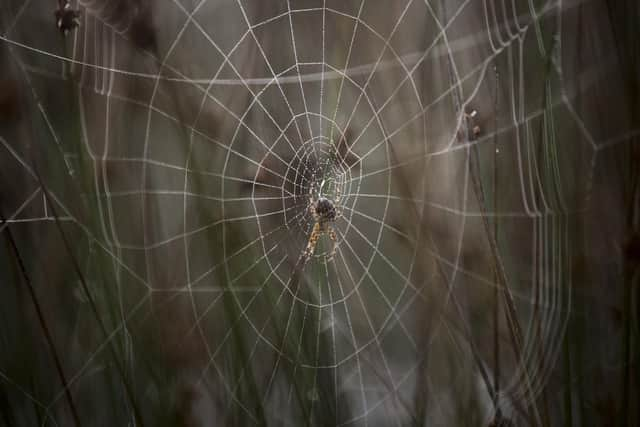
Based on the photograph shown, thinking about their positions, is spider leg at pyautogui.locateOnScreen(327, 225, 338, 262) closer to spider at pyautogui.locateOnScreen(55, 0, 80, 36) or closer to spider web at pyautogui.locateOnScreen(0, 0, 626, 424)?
spider web at pyautogui.locateOnScreen(0, 0, 626, 424)

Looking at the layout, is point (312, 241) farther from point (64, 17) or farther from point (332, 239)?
point (64, 17)

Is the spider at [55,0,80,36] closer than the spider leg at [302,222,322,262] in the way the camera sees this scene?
Yes

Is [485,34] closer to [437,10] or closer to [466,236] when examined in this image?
[437,10]

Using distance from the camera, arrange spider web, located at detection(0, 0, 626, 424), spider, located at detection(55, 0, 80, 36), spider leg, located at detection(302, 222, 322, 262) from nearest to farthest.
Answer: spider, located at detection(55, 0, 80, 36) → spider web, located at detection(0, 0, 626, 424) → spider leg, located at detection(302, 222, 322, 262)

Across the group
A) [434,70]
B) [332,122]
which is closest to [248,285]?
[332,122]

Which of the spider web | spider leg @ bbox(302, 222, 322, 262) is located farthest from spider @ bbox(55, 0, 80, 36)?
spider leg @ bbox(302, 222, 322, 262)

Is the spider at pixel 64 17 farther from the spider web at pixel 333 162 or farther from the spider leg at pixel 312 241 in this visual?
the spider leg at pixel 312 241

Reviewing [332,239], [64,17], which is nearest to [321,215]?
[332,239]
